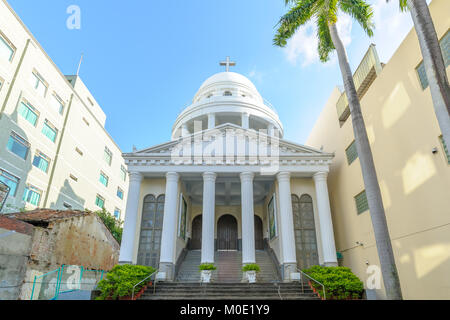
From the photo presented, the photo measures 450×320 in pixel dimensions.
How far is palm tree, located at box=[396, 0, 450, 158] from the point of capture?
6543 millimetres

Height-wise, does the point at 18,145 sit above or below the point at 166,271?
above

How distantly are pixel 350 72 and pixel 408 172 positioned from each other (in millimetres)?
4162

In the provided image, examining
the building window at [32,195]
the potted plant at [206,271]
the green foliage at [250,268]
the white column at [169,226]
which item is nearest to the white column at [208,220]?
the potted plant at [206,271]

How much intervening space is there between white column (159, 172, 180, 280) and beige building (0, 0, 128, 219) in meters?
10.0

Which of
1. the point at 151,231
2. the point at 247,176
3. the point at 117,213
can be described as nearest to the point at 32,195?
the point at 151,231

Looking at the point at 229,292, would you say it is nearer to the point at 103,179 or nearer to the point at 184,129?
the point at 184,129

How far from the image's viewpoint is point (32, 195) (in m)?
19.7

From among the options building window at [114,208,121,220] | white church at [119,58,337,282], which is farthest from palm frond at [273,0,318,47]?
building window at [114,208,121,220]

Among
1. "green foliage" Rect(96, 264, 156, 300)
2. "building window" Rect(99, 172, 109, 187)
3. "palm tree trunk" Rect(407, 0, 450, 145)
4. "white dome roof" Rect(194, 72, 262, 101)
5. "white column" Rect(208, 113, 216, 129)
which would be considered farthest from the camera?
"building window" Rect(99, 172, 109, 187)

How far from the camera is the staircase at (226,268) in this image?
1453 cm

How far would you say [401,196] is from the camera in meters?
10.3

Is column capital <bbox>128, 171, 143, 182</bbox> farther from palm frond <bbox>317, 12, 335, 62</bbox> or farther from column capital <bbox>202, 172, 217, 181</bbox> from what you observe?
palm frond <bbox>317, 12, 335, 62</bbox>
